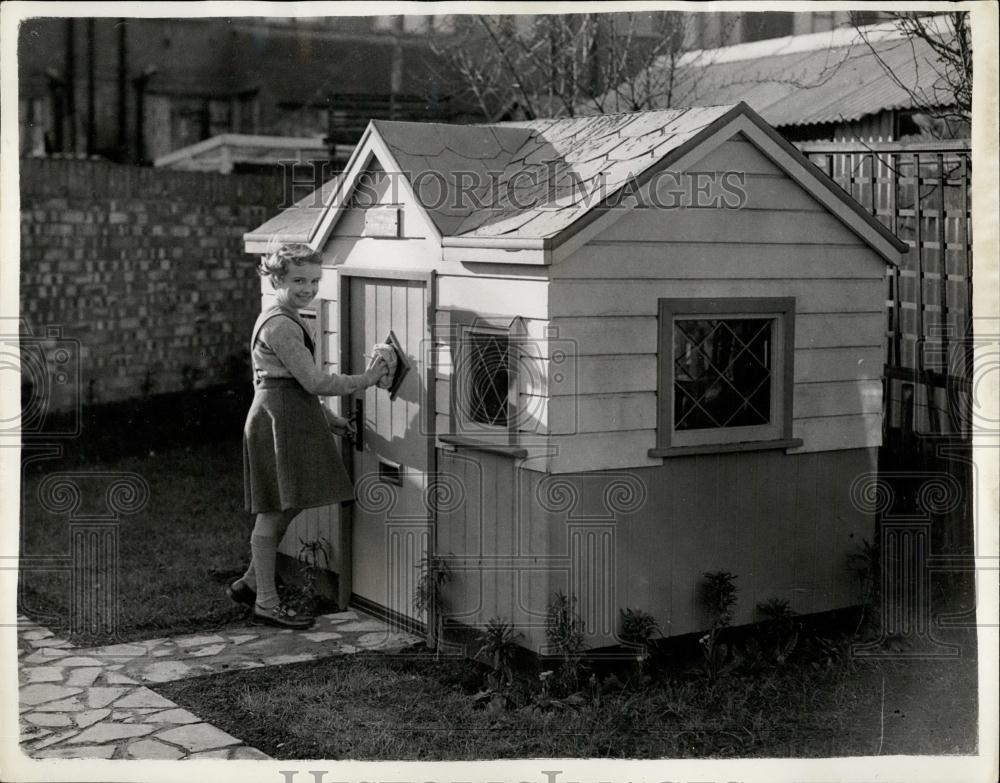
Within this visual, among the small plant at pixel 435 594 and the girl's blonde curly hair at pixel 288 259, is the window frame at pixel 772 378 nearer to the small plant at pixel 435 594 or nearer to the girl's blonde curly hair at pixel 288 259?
the small plant at pixel 435 594

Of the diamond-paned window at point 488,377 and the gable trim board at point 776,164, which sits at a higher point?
the gable trim board at point 776,164

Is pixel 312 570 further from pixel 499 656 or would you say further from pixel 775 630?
pixel 775 630

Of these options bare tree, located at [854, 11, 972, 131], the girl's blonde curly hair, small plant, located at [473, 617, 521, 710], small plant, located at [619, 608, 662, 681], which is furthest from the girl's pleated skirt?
bare tree, located at [854, 11, 972, 131]

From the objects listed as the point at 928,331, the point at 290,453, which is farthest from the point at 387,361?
the point at 928,331

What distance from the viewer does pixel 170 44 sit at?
25.3 m

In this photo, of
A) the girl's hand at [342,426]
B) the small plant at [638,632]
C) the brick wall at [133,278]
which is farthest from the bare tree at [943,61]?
the brick wall at [133,278]

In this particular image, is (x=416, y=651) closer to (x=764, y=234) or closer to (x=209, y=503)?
Answer: (x=764, y=234)

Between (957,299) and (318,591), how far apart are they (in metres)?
5.00

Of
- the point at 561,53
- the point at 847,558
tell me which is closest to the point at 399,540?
the point at 847,558

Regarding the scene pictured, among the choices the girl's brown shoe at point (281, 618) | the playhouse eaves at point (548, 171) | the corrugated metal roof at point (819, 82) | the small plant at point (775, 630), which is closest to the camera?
the playhouse eaves at point (548, 171)

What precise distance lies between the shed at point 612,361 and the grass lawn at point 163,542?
145cm

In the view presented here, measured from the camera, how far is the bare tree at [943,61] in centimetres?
817

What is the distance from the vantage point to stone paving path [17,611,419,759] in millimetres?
6086

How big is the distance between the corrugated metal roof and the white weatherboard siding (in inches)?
117
